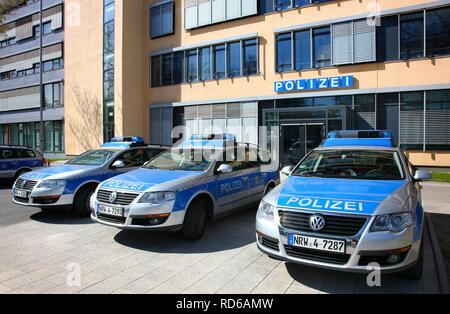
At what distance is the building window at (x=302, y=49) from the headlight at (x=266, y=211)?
1479cm

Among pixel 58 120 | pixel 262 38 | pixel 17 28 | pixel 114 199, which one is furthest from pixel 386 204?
pixel 17 28

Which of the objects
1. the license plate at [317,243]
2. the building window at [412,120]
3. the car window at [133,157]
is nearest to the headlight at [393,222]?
the license plate at [317,243]

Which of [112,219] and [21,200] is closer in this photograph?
[112,219]

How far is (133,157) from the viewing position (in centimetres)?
828

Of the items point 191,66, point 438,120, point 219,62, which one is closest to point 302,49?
point 219,62

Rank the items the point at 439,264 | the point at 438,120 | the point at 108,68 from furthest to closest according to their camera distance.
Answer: the point at 108,68
the point at 438,120
the point at 439,264

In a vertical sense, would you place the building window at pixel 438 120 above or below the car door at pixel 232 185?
above

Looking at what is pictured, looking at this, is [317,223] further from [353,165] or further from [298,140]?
[298,140]

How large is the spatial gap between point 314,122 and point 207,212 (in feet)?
41.0

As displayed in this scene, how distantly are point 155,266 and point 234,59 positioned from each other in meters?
17.3

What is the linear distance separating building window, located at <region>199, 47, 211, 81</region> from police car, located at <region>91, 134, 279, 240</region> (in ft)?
47.0

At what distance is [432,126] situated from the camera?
1485 centimetres

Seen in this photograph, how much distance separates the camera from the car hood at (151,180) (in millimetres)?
5167

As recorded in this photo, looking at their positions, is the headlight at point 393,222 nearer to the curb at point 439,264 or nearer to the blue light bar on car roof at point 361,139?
the curb at point 439,264
